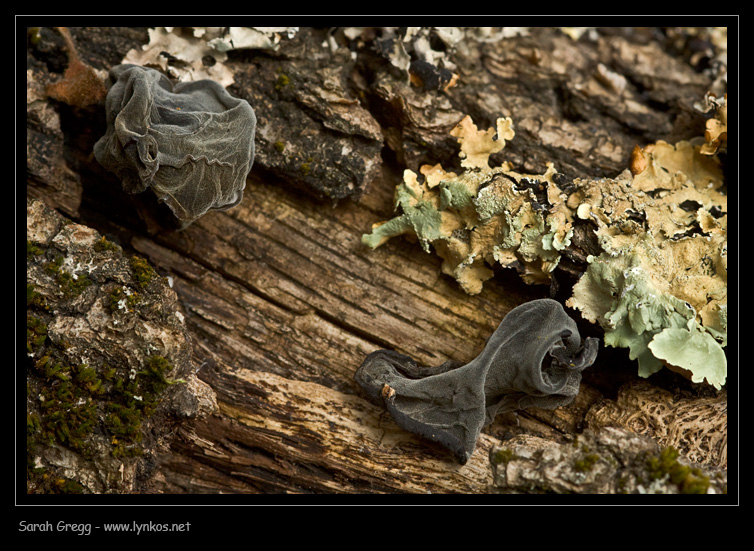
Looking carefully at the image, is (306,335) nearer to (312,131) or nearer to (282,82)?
(312,131)

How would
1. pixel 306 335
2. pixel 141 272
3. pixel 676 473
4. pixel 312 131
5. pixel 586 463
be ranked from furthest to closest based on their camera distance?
pixel 312 131 → pixel 306 335 → pixel 141 272 → pixel 586 463 → pixel 676 473

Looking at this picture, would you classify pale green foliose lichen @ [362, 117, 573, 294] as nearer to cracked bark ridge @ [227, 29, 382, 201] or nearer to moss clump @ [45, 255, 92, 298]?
cracked bark ridge @ [227, 29, 382, 201]

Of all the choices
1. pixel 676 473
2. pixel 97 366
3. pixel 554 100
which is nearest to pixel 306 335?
pixel 97 366

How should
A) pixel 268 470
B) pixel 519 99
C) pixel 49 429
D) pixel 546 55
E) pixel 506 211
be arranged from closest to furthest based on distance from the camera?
1. pixel 49 429
2. pixel 268 470
3. pixel 506 211
4. pixel 519 99
5. pixel 546 55

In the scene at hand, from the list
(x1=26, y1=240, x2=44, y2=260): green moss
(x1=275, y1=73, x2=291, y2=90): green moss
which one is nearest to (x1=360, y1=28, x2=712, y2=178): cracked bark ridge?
(x1=275, y1=73, x2=291, y2=90): green moss

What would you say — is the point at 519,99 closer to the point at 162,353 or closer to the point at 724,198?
the point at 724,198

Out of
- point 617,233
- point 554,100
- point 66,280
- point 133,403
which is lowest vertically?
point 133,403

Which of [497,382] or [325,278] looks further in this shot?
[325,278]

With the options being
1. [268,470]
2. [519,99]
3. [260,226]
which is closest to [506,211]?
[519,99]
